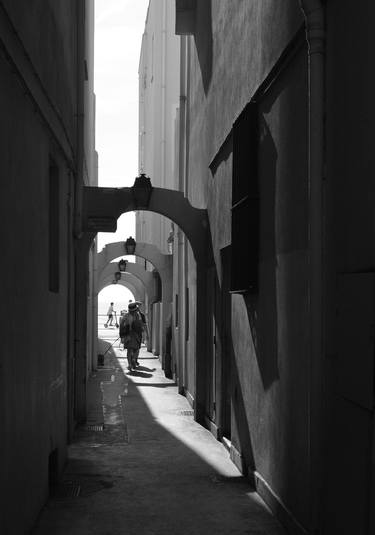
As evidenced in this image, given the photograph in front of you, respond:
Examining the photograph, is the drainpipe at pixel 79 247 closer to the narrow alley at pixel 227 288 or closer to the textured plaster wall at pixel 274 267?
the narrow alley at pixel 227 288

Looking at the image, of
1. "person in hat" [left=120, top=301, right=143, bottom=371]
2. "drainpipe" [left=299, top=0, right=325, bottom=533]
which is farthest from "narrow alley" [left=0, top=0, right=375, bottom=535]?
"person in hat" [left=120, top=301, right=143, bottom=371]

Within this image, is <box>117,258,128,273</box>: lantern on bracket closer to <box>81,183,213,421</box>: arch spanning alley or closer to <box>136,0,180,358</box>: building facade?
<box>136,0,180,358</box>: building facade

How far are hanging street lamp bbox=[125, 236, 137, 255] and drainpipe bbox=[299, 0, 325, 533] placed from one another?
1506cm

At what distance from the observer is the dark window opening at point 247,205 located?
750 centimetres

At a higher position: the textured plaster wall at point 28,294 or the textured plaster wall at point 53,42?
the textured plaster wall at point 53,42

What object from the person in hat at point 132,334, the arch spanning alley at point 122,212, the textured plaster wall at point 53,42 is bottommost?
the person in hat at point 132,334

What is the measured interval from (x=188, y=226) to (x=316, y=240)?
6.95 meters

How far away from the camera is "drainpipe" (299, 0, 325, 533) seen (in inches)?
201

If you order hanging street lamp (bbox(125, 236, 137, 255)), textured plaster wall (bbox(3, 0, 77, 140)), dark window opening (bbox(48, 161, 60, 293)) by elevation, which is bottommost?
dark window opening (bbox(48, 161, 60, 293))

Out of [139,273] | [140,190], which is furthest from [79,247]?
[139,273]

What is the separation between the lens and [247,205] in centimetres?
756

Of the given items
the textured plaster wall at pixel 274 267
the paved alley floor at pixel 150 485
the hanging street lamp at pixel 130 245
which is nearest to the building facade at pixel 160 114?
the hanging street lamp at pixel 130 245

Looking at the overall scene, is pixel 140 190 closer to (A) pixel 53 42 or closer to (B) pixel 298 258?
(A) pixel 53 42

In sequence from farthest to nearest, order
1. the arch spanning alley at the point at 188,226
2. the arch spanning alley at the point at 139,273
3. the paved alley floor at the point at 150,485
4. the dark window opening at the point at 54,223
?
the arch spanning alley at the point at 139,273 → the arch spanning alley at the point at 188,226 → the dark window opening at the point at 54,223 → the paved alley floor at the point at 150,485
